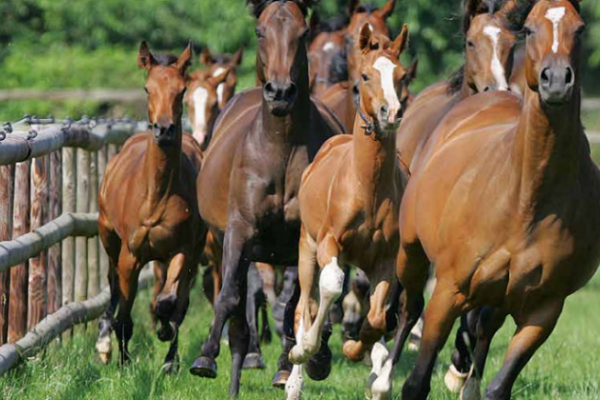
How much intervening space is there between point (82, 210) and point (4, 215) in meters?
3.49

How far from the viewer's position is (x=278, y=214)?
9078mm

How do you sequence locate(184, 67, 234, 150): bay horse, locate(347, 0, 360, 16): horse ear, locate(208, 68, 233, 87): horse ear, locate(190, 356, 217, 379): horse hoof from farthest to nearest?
locate(208, 68, 233, 87): horse ear → locate(184, 67, 234, 150): bay horse → locate(347, 0, 360, 16): horse ear → locate(190, 356, 217, 379): horse hoof

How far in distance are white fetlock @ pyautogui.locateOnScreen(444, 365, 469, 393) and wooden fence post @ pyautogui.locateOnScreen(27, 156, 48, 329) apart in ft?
9.21

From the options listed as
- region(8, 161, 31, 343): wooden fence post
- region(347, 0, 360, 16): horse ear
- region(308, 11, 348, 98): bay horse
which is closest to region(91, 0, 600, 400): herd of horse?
region(347, 0, 360, 16): horse ear

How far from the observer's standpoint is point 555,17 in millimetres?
6043

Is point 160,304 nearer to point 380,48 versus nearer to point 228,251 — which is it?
point 228,251

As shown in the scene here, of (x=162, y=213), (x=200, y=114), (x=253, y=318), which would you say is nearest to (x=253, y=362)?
(x=253, y=318)

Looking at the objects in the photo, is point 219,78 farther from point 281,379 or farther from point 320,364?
point 320,364

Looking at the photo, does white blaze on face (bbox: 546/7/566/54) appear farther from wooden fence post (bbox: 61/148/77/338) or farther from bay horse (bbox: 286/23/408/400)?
wooden fence post (bbox: 61/148/77/338)

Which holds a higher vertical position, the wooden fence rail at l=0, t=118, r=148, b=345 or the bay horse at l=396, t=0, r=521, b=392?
the bay horse at l=396, t=0, r=521, b=392

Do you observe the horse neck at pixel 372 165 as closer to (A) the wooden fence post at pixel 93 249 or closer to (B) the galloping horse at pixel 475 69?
(B) the galloping horse at pixel 475 69

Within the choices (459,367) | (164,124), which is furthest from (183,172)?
(459,367)

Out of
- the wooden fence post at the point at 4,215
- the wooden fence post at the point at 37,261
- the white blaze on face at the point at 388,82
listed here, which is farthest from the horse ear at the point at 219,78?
the white blaze on face at the point at 388,82

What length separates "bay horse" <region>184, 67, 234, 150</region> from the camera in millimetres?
13391
